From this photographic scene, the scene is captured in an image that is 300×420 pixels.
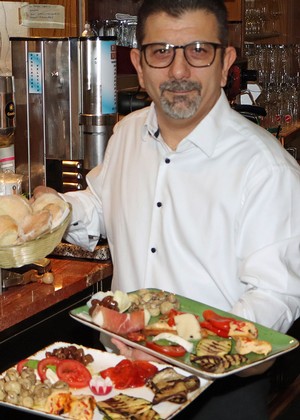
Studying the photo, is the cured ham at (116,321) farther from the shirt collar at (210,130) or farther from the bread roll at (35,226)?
the shirt collar at (210,130)

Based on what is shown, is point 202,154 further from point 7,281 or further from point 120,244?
point 7,281

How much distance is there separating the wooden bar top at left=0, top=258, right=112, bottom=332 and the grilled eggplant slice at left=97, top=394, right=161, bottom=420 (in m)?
0.77

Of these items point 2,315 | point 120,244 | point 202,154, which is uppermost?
point 202,154

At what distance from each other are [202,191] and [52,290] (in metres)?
0.61

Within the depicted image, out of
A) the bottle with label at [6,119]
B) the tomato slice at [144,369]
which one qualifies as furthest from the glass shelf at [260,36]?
the tomato slice at [144,369]

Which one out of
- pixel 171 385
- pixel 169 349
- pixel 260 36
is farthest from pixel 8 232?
pixel 260 36

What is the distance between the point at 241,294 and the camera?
8.26 ft

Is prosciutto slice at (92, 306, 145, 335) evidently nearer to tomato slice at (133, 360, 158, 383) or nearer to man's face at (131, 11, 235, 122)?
tomato slice at (133, 360, 158, 383)

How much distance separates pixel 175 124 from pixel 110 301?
0.58m

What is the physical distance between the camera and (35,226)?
2.43 meters

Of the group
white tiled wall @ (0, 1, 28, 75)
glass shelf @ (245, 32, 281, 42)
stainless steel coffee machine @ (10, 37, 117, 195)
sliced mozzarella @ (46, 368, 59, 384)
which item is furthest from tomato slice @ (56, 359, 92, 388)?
glass shelf @ (245, 32, 281, 42)

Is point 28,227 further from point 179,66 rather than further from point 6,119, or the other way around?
point 6,119

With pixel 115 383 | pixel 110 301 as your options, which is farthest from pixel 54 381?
pixel 110 301

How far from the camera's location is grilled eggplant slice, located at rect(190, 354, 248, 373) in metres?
1.95
